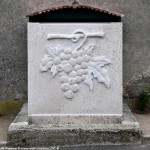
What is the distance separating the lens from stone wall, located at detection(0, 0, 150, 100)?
21.6ft

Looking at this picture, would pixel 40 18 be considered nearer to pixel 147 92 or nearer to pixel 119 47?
pixel 119 47

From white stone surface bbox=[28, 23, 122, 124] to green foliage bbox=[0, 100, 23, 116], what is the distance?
130 cm

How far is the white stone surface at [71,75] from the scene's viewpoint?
17.5ft

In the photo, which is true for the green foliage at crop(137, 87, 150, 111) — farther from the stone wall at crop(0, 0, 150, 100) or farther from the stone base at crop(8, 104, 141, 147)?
the stone base at crop(8, 104, 141, 147)

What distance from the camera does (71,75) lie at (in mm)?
5383

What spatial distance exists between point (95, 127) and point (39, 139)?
A: 698 millimetres

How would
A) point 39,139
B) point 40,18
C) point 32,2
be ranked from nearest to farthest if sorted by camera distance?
point 39,139 < point 40,18 < point 32,2

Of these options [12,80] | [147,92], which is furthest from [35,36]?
[147,92]

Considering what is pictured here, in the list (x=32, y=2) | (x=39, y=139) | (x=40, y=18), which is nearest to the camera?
(x=39, y=139)

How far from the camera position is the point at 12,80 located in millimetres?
6668

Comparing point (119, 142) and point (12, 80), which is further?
point (12, 80)

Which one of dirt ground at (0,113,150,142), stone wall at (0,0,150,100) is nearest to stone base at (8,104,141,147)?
dirt ground at (0,113,150,142)

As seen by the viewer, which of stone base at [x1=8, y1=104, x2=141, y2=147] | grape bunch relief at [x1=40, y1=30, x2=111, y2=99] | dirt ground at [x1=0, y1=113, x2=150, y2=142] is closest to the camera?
stone base at [x1=8, y1=104, x2=141, y2=147]

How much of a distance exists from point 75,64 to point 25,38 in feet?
5.04
